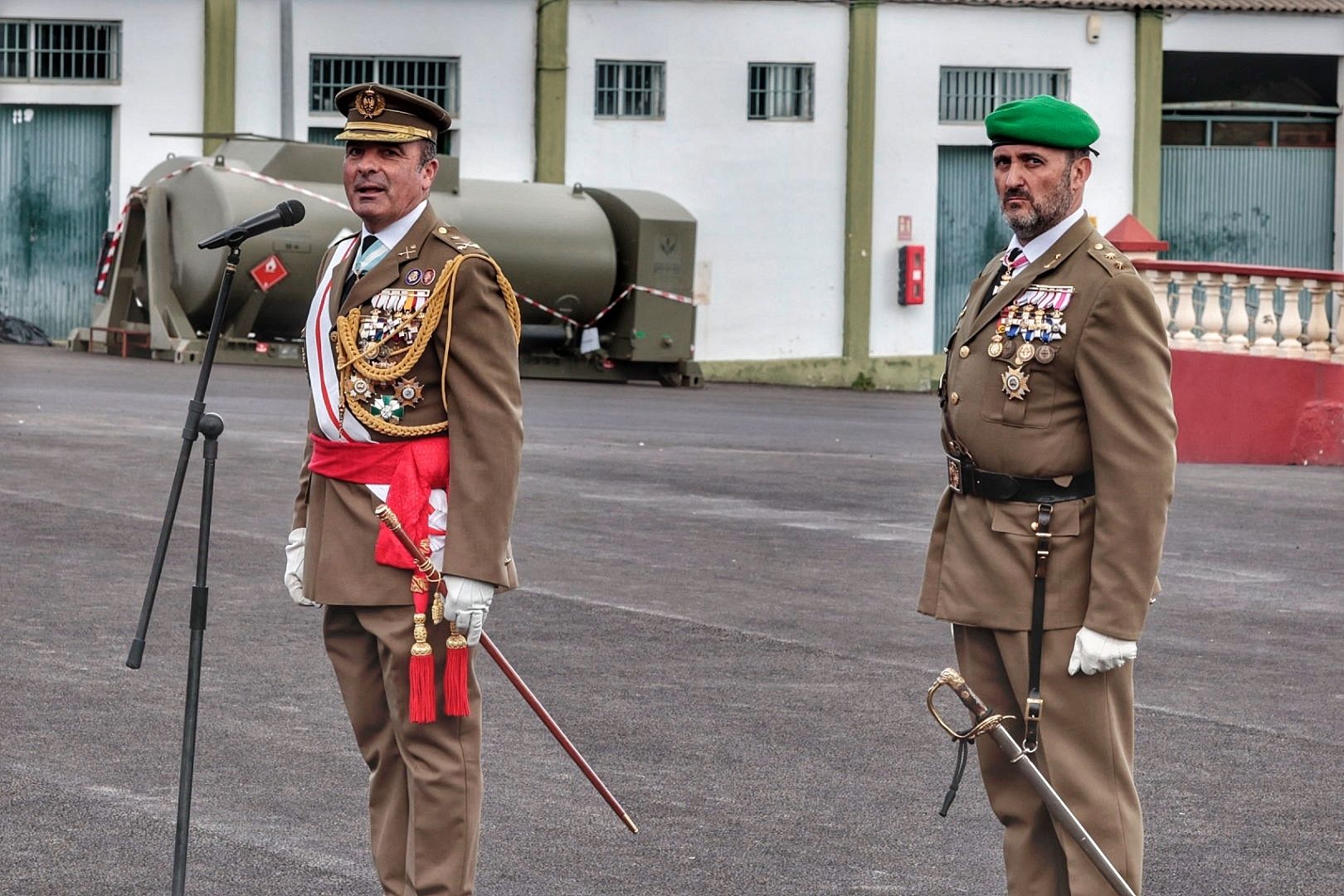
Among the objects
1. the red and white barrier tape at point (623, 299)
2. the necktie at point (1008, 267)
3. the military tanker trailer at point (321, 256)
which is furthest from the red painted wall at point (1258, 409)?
the necktie at point (1008, 267)

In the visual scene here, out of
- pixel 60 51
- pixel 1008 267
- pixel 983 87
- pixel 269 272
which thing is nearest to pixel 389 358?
pixel 1008 267

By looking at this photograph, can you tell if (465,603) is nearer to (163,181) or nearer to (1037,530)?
(1037,530)

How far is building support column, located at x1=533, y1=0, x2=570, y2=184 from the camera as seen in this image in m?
29.5

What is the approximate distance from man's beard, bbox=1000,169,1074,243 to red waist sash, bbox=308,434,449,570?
1.28 meters

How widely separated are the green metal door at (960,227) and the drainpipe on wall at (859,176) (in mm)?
→ 1211

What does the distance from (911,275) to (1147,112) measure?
4684mm

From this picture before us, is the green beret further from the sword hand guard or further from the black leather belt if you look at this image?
the sword hand guard

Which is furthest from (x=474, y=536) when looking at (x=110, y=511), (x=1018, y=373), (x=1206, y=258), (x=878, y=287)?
(x=1206, y=258)

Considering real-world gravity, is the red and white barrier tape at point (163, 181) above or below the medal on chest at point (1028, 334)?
above

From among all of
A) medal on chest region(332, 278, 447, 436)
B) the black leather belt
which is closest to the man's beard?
the black leather belt

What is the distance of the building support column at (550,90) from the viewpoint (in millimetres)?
29484

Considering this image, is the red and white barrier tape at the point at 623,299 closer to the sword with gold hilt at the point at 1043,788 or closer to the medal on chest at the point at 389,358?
the medal on chest at the point at 389,358

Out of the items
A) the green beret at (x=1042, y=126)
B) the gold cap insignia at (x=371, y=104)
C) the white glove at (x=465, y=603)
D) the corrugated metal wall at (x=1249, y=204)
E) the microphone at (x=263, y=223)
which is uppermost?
the corrugated metal wall at (x=1249, y=204)

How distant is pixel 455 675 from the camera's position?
4.49 meters
